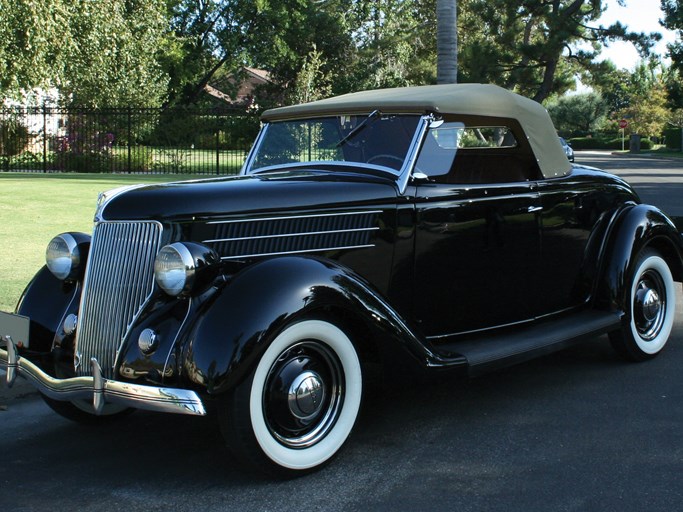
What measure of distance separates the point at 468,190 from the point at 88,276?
2.09 meters

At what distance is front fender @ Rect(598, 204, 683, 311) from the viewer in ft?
16.8

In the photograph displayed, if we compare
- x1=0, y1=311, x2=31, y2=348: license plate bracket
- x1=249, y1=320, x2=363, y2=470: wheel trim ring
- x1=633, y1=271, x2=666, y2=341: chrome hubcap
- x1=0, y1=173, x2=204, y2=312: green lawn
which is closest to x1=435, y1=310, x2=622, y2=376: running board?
x1=633, y1=271, x2=666, y2=341: chrome hubcap

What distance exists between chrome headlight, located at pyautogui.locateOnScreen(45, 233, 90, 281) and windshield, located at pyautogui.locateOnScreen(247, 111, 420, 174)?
1.31 meters

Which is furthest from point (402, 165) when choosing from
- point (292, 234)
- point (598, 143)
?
point (598, 143)

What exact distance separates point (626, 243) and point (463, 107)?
5.05ft

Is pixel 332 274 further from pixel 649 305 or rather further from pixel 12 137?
pixel 12 137

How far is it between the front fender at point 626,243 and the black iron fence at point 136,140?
784 inches

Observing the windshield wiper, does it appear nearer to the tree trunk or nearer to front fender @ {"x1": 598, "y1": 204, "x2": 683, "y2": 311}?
front fender @ {"x1": 598, "y1": 204, "x2": 683, "y2": 311}

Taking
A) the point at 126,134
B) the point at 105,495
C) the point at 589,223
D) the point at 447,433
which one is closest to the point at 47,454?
the point at 105,495

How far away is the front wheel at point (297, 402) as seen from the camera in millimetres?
3264

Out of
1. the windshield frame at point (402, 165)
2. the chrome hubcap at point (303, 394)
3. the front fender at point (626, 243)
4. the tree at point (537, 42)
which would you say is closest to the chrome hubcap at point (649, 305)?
the front fender at point (626, 243)

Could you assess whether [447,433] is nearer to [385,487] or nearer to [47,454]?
[385,487]

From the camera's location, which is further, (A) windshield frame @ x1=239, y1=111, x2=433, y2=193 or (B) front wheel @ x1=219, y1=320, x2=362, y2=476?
(A) windshield frame @ x1=239, y1=111, x2=433, y2=193

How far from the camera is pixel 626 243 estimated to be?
17.0 ft
